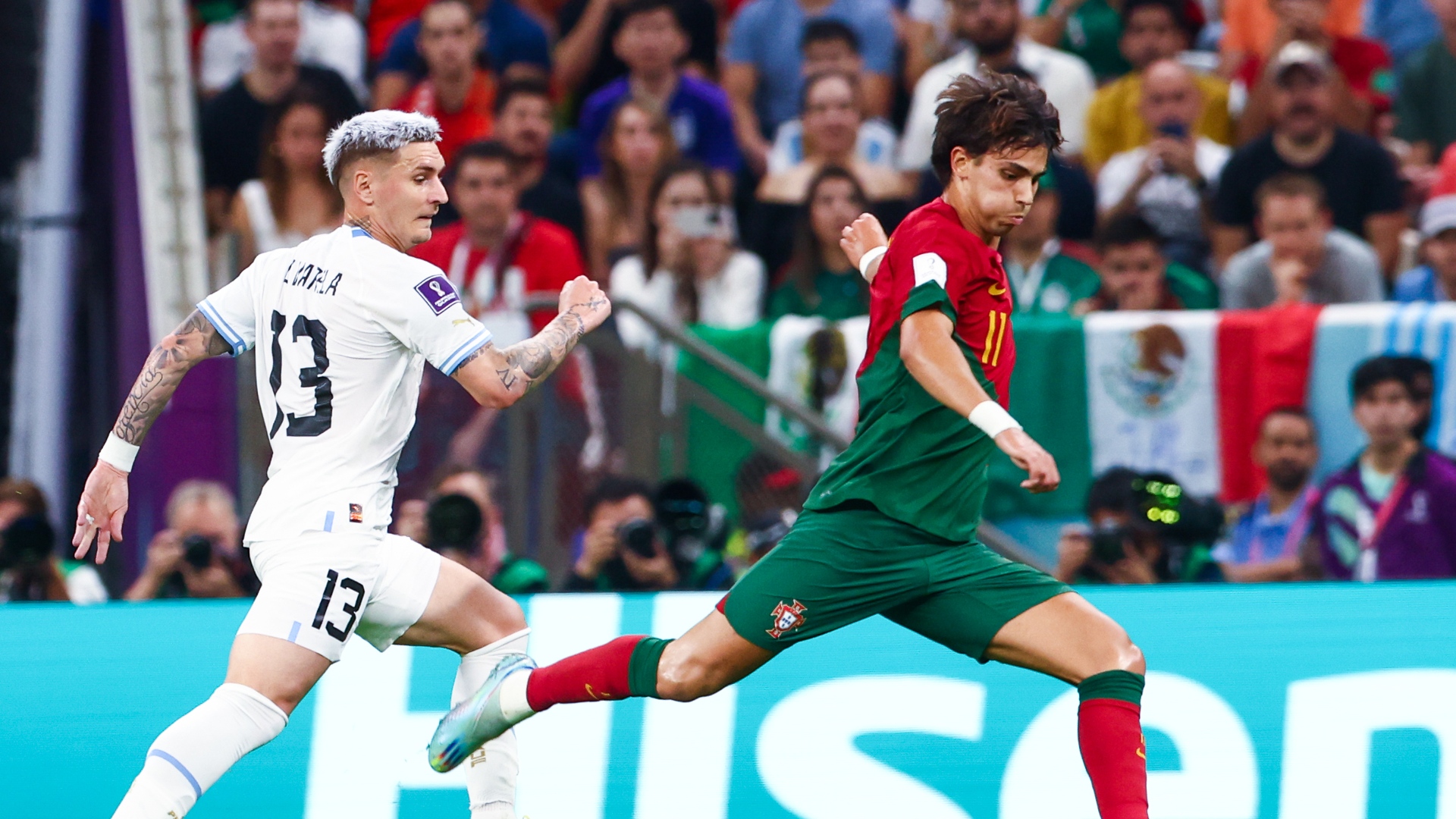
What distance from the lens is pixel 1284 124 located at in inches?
337

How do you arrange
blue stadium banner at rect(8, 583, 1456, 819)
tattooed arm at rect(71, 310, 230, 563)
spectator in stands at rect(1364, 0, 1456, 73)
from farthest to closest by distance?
spectator in stands at rect(1364, 0, 1456, 73)
blue stadium banner at rect(8, 583, 1456, 819)
tattooed arm at rect(71, 310, 230, 563)

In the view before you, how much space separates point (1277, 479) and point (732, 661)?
11.4 ft

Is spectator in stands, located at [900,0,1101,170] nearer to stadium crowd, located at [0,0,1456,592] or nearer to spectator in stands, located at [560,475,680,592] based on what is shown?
stadium crowd, located at [0,0,1456,592]

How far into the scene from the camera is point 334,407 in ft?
14.6

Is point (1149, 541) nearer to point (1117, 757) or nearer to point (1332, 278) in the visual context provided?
point (1332, 278)

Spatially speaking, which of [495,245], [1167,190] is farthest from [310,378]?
[1167,190]

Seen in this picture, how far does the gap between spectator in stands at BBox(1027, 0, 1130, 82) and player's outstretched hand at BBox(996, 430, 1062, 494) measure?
625cm

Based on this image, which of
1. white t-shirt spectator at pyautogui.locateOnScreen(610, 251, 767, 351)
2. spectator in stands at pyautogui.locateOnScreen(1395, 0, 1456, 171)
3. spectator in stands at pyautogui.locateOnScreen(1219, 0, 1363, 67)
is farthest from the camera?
spectator in stands at pyautogui.locateOnScreen(1219, 0, 1363, 67)

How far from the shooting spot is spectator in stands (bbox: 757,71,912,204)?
9023mm

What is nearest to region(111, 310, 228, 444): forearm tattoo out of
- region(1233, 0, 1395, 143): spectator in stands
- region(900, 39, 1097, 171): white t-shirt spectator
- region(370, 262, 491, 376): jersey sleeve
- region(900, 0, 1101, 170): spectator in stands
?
region(370, 262, 491, 376): jersey sleeve

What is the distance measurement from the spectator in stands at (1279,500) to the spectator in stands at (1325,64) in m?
2.20

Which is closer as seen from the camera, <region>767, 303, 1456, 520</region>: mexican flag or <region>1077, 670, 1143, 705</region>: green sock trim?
<region>1077, 670, 1143, 705</region>: green sock trim

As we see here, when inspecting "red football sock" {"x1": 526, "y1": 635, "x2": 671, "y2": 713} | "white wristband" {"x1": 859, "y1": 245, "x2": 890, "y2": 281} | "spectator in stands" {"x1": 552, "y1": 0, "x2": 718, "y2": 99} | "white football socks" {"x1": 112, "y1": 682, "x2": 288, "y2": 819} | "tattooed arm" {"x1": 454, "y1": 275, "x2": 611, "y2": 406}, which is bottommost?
"white football socks" {"x1": 112, "y1": 682, "x2": 288, "y2": 819}

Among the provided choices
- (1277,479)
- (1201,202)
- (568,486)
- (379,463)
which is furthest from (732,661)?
(1201,202)
